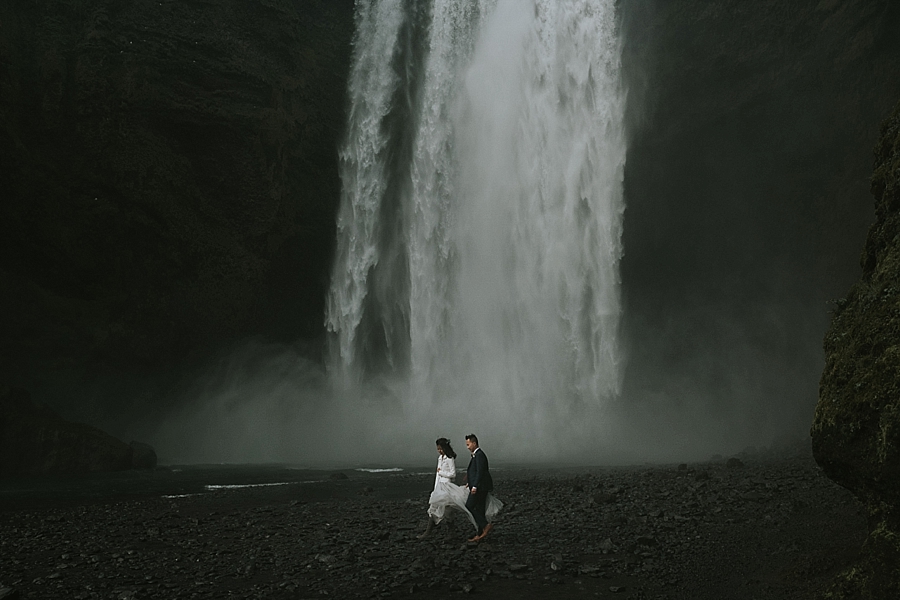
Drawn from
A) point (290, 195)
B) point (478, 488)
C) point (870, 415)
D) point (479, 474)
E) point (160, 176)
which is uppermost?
point (290, 195)

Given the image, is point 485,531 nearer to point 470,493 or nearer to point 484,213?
point 470,493

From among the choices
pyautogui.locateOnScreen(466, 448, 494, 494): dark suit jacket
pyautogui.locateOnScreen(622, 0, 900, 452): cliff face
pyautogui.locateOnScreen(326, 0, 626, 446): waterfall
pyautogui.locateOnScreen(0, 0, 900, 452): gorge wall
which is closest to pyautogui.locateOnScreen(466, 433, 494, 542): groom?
pyautogui.locateOnScreen(466, 448, 494, 494): dark suit jacket

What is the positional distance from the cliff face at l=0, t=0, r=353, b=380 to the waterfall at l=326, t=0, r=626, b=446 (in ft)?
6.98

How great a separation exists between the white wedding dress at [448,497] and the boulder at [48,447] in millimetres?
15428

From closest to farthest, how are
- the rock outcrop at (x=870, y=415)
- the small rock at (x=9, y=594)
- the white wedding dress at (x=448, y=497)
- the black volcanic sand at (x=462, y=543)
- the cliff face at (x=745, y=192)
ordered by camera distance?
the rock outcrop at (x=870, y=415)
the small rock at (x=9, y=594)
the black volcanic sand at (x=462, y=543)
the white wedding dress at (x=448, y=497)
the cliff face at (x=745, y=192)

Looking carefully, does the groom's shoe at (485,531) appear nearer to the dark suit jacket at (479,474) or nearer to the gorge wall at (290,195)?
the dark suit jacket at (479,474)

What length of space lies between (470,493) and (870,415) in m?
4.57

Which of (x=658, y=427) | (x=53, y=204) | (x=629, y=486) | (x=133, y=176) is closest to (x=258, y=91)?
(x=133, y=176)

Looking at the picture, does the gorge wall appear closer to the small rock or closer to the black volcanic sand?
the black volcanic sand

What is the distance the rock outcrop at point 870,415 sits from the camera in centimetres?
437

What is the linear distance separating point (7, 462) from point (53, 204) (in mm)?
10017

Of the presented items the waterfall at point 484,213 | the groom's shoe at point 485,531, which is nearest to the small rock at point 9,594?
the groom's shoe at point 485,531

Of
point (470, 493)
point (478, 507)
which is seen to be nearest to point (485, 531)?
point (478, 507)

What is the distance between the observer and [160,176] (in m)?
26.3
